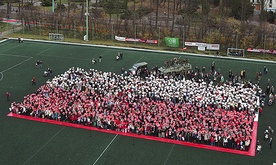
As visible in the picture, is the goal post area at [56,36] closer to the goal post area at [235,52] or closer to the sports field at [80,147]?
the sports field at [80,147]

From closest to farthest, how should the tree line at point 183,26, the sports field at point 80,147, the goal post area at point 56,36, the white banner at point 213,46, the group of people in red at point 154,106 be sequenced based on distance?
the sports field at point 80,147, the group of people in red at point 154,106, the white banner at point 213,46, the tree line at point 183,26, the goal post area at point 56,36

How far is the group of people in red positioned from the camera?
34.4 metres

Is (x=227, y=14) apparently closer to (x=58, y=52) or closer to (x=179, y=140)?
(x=58, y=52)

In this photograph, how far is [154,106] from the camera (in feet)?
124

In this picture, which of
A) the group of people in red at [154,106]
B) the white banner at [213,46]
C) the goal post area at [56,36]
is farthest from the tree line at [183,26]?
the group of people in red at [154,106]

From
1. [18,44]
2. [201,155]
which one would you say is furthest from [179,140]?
[18,44]

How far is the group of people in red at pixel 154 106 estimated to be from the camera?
34375 mm

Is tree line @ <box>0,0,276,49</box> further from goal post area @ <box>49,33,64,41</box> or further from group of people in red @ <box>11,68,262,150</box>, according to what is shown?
group of people in red @ <box>11,68,262,150</box>

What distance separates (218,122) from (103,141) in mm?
9913

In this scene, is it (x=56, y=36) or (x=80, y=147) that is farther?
(x=56, y=36)

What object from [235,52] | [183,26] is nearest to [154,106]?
[235,52]

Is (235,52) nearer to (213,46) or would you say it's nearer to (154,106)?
(213,46)

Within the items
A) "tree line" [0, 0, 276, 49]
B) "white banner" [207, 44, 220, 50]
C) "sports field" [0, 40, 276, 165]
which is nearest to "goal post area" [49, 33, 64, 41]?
"tree line" [0, 0, 276, 49]

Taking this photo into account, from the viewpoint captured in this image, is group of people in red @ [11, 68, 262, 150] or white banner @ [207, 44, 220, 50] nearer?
group of people in red @ [11, 68, 262, 150]
